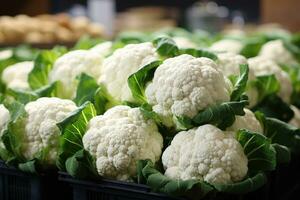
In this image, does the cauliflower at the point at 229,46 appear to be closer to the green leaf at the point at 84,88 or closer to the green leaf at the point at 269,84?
the green leaf at the point at 269,84

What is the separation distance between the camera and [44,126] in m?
1.43

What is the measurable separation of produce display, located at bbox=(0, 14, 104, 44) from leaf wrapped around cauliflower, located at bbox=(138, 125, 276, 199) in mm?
2519

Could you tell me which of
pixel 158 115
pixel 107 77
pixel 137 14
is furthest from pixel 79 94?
pixel 137 14

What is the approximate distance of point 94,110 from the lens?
4.76 feet

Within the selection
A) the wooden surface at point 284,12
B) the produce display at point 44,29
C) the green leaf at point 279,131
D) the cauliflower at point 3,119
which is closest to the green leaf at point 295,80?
the green leaf at point 279,131

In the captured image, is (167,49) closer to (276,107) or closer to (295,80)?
(276,107)

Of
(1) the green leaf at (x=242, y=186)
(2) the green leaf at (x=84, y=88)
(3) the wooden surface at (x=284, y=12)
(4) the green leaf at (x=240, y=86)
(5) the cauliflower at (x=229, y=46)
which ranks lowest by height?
(3) the wooden surface at (x=284, y=12)

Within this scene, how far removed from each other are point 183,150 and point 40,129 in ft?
1.34

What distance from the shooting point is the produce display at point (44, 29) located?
3.71 meters

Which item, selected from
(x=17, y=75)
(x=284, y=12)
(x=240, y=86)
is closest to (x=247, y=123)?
(x=240, y=86)

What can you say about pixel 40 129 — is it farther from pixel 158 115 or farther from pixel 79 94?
pixel 158 115

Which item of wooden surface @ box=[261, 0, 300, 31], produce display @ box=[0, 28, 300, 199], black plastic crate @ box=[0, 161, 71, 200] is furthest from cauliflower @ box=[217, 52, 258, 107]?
wooden surface @ box=[261, 0, 300, 31]

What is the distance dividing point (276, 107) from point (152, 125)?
0.59 meters

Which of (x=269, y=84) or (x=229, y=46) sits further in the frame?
(x=229, y=46)
